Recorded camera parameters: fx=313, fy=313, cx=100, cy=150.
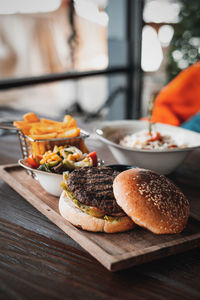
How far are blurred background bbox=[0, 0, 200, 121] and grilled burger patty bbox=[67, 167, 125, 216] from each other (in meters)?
2.17

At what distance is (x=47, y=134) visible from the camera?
1.32m

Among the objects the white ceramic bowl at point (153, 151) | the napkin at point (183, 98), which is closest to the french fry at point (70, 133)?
the white ceramic bowl at point (153, 151)

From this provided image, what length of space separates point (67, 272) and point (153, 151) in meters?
0.66

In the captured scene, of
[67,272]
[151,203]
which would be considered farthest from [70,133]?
[67,272]

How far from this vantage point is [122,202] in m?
0.92

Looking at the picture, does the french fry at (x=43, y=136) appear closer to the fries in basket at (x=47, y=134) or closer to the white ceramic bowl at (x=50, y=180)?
the fries in basket at (x=47, y=134)

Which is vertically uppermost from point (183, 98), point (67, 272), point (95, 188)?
point (95, 188)

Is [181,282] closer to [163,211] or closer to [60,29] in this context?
[163,211]

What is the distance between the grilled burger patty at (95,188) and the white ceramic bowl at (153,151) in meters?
0.30

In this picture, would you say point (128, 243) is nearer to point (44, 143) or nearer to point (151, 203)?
point (151, 203)

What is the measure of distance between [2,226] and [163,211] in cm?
54

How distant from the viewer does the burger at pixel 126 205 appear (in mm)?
908

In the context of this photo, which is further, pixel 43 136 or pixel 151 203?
pixel 43 136

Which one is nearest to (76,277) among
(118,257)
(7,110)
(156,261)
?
(118,257)
